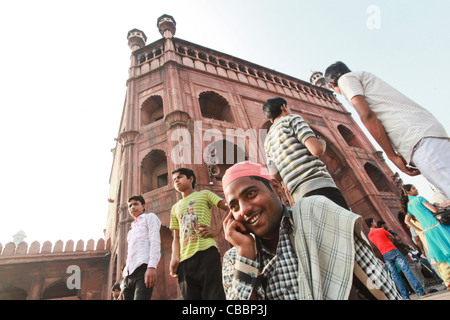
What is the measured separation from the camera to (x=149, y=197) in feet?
28.1

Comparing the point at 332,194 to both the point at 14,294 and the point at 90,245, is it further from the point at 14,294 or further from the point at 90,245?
the point at 14,294

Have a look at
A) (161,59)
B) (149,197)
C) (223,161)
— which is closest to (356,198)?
(223,161)

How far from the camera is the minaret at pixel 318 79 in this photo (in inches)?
807

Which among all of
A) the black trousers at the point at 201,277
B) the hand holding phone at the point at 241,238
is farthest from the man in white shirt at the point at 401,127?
the black trousers at the point at 201,277

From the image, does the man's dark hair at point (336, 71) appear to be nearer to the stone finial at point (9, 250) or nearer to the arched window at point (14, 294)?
the stone finial at point (9, 250)

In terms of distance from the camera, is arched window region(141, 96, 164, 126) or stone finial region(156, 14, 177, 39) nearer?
arched window region(141, 96, 164, 126)

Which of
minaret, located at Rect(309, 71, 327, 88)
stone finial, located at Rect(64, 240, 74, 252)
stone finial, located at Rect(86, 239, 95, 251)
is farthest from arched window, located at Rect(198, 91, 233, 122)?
minaret, located at Rect(309, 71, 327, 88)

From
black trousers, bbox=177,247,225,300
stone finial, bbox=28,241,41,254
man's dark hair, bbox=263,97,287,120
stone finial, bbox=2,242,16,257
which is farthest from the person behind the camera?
stone finial, bbox=28,241,41,254

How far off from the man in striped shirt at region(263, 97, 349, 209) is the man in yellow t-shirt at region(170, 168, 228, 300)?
0.78 m

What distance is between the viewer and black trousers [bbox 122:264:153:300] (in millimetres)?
2593

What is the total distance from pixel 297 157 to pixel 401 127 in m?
0.82

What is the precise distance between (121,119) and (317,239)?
15.1m

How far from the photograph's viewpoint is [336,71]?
2373 mm

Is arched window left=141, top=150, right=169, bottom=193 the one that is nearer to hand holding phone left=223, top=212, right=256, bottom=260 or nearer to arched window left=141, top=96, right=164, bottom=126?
arched window left=141, top=96, right=164, bottom=126
